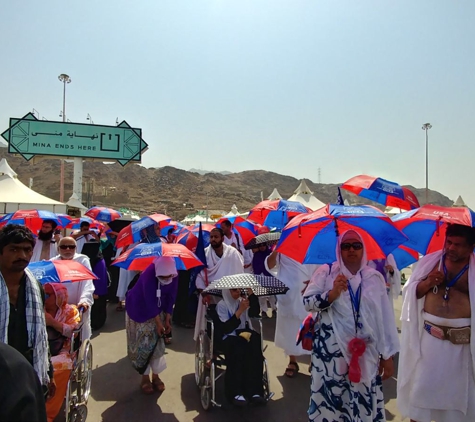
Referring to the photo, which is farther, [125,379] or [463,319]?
[125,379]

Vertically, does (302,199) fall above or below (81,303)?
above

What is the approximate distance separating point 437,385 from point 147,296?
277 cm

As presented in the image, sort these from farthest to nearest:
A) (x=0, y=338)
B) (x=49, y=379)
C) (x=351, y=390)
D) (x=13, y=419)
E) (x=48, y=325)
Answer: (x=48, y=325)
(x=351, y=390)
(x=49, y=379)
(x=0, y=338)
(x=13, y=419)

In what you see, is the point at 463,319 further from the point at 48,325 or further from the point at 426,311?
the point at 48,325

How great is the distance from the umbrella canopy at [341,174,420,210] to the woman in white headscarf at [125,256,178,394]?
2762mm

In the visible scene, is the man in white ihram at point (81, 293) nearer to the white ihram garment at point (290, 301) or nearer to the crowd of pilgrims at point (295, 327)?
the crowd of pilgrims at point (295, 327)

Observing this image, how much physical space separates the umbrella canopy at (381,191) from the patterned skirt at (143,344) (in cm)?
313

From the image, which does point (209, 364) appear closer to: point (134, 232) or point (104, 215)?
point (134, 232)

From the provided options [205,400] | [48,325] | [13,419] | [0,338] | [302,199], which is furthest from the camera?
[302,199]

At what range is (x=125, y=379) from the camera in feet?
15.3

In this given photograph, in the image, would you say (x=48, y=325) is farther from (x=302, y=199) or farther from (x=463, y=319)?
(x=302, y=199)

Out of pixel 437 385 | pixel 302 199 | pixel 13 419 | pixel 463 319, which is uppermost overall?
pixel 302 199

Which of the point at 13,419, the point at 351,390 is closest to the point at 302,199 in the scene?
the point at 351,390

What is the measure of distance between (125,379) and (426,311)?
11.5 ft
